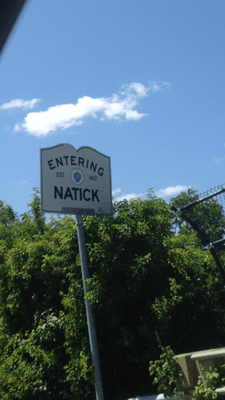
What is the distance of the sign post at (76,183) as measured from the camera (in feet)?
32.9

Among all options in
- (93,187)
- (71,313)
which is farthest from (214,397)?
(93,187)

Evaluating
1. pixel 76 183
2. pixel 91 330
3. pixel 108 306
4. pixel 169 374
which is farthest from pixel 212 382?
pixel 76 183

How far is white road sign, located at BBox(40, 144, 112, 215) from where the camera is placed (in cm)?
1010

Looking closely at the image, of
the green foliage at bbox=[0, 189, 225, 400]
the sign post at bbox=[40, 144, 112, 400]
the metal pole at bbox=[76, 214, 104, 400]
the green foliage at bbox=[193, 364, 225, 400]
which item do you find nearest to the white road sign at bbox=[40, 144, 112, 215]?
the sign post at bbox=[40, 144, 112, 400]

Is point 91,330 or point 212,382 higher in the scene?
point 91,330

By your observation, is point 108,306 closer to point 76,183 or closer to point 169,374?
point 169,374

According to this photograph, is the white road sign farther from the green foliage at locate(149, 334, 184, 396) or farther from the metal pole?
the green foliage at locate(149, 334, 184, 396)

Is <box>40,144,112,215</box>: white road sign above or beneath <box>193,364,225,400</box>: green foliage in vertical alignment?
above

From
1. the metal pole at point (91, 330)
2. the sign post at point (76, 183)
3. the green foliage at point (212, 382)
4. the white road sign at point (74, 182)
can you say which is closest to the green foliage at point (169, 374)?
the green foliage at point (212, 382)

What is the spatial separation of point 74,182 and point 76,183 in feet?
0.22

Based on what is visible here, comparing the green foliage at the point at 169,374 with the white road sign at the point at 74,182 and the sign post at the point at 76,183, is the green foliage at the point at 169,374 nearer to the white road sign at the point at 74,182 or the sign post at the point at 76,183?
the sign post at the point at 76,183

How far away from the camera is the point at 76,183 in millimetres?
10586

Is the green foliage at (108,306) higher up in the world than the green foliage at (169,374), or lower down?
higher up

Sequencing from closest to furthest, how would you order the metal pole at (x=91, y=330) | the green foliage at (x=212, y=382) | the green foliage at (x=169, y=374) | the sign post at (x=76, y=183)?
the green foliage at (x=212, y=382) < the green foliage at (x=169, y=374) < the metal pole at (x=91, y=330) < the sign post at (x=76, y=183)
